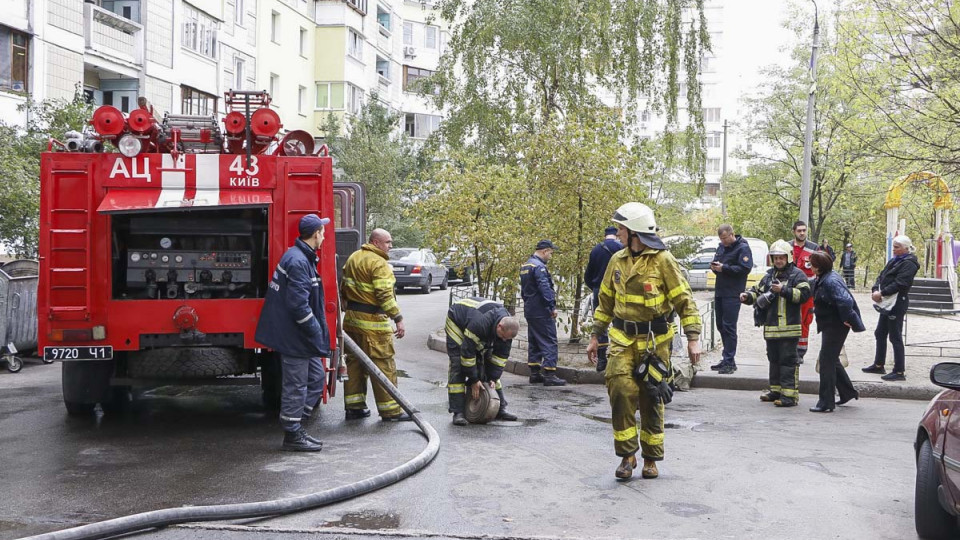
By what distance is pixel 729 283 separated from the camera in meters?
12.5

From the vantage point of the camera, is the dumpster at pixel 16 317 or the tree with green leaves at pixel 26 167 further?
the tree with green leaves at pixel 26 167

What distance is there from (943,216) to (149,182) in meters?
22.8

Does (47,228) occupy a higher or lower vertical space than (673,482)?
higher

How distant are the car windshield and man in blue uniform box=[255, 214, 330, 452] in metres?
22.3

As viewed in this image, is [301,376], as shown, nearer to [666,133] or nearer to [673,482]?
[673,482]

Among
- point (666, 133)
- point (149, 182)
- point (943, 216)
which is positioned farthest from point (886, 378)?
point (943, 216)

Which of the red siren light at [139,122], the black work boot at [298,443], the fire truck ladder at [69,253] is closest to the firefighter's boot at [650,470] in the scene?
the black work boot at [298,443]

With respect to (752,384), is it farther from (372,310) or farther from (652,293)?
(652,293)

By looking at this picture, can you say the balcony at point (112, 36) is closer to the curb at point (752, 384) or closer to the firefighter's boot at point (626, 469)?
the curb at point (752, 384)

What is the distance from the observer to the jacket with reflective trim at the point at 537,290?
1207cm

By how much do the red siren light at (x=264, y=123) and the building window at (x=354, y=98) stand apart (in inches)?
1279

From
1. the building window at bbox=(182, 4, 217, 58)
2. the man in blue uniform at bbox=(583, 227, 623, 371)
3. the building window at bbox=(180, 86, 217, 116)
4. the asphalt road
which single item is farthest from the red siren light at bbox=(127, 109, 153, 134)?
the building window at bbox=(182, 4, 217, 58)

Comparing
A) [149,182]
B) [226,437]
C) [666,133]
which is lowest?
[226,437]

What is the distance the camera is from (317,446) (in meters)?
7.57
